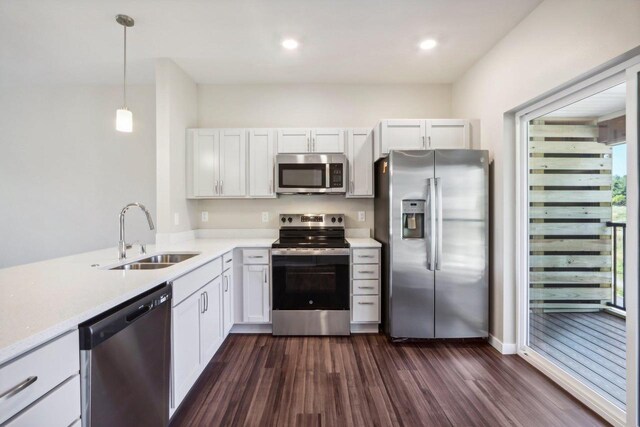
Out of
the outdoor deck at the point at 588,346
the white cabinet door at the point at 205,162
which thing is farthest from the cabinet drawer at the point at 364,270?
the white cabinet door at the point at 205,162

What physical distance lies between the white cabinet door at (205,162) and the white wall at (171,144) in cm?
12

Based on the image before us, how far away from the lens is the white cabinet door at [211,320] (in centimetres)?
203

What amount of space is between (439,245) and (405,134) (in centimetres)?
116

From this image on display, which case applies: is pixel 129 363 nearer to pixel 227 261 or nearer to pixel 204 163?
pixel 227 261

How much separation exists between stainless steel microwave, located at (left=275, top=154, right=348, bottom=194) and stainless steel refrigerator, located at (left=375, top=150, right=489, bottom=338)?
0.60 metres

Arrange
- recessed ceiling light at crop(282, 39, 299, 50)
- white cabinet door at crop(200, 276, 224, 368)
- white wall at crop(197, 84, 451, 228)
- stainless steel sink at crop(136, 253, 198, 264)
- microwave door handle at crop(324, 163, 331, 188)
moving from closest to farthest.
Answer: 1. white cabinet door at crop(200, 276, 224, 368)
2. stainless steel sink at crop(136, 253, 198, 264)
3. recessed ceiling light at crop(282, 39, 299, 50)
4. microwave door handle at crop(324, 163, 331, 188)
5. white wall at crop(197, 84, 451, 228)

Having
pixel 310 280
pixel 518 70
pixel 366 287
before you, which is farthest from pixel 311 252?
pixel 518 70

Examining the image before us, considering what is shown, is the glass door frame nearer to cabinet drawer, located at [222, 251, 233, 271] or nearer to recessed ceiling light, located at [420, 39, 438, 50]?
recessed ceiling light, located at [420, 39, 438, 50]

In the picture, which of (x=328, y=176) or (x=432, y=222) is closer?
(x=432, y=222)

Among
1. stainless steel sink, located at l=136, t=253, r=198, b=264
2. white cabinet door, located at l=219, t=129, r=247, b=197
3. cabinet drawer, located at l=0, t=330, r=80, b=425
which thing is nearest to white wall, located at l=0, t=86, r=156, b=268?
white cabinet door, located at l=219, t=129, r=247, b=197

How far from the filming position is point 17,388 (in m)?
0.78

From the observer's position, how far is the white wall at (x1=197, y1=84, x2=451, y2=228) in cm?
338

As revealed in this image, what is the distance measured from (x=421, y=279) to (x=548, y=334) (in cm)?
103

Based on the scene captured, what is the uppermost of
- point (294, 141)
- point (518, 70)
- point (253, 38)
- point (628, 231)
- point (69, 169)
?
point (253, 38)
